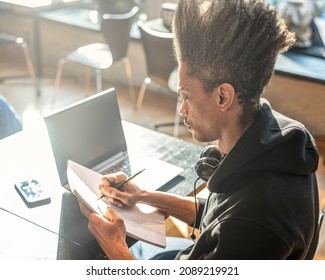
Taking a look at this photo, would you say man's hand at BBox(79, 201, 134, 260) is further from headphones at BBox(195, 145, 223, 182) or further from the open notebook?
headphones at BBox(195, 145, 223, 182)

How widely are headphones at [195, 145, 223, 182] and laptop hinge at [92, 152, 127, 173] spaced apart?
0.35 meters

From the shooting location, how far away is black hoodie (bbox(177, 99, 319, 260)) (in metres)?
0.91

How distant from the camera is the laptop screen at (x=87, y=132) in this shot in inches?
53.9

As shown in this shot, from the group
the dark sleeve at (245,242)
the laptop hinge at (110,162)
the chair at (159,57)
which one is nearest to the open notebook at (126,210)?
the laptop hinge at (110,162)

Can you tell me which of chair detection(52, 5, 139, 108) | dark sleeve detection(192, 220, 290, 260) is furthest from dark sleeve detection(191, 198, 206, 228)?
chair detection(52, 5, 139, 108)

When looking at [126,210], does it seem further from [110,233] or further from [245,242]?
[245,242]

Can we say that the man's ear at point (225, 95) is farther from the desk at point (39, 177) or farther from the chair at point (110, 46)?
the chair at point (110, 46)

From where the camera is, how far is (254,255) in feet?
3.01

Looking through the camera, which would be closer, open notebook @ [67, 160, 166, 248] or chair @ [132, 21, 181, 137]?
open notebook @ [67, 160, 166, 248]

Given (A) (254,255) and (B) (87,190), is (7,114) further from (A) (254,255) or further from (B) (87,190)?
(A) (254,255)

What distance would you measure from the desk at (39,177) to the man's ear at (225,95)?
1.62 ft

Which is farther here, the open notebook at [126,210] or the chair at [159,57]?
the chair at [159,57]
